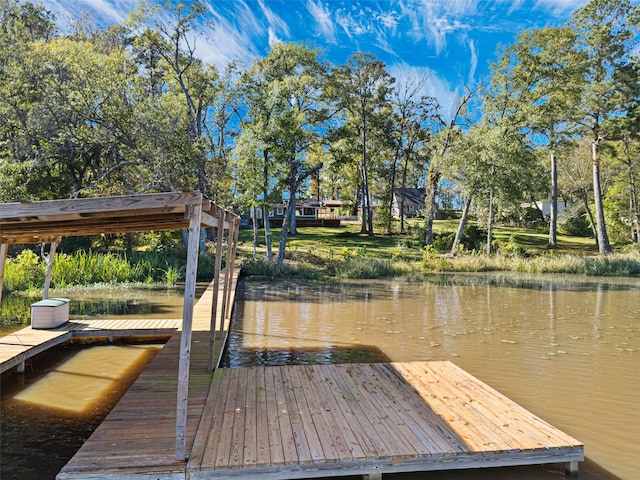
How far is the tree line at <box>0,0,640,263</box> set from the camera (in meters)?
18.7

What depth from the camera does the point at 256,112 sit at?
2189 cm

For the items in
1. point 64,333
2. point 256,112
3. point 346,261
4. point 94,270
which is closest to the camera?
point 64,333

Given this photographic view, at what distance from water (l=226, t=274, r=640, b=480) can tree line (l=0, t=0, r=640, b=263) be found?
7233 mm

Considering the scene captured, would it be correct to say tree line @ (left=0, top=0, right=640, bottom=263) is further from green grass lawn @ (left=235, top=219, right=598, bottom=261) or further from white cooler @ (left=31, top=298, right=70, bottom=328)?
white cooler @ (left=31, top=298, right=70, bottom=328)

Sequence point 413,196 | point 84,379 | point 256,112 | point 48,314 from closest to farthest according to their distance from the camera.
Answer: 1. point 84,379
2. point 48,314
3. point 256,112
4. point 413,196

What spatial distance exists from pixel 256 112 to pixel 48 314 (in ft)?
50.7

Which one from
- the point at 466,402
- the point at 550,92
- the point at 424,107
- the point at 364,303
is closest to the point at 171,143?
the point at 364,303

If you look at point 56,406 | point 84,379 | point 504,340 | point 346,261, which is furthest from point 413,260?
point 56,406

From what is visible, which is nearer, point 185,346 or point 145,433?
point 185,346

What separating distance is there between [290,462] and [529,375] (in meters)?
4.87

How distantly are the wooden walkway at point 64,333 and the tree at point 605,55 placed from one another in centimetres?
2627

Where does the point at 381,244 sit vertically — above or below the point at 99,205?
above

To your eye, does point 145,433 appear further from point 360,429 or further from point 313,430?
point 360,429

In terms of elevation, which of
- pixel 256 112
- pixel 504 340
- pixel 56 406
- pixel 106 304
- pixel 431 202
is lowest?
pixel 56 406
